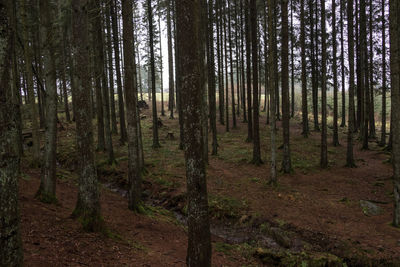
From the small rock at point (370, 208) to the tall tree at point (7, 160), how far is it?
11593mm

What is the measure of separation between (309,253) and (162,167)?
10106 mm

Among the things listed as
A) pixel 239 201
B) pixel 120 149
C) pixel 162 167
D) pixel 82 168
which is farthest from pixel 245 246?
pixel 120 149

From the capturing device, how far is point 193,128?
414 centimetres

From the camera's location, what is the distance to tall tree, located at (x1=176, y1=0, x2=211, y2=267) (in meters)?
4.10

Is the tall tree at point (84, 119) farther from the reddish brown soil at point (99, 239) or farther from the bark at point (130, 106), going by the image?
the bark at point (130, 106)

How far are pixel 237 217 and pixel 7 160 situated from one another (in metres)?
9.13

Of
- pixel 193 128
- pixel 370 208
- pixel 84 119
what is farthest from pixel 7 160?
pixel 370 208

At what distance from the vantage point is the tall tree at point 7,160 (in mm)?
2410

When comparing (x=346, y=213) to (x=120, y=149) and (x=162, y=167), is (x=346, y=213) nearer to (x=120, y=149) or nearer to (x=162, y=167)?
(x=162, y=167)

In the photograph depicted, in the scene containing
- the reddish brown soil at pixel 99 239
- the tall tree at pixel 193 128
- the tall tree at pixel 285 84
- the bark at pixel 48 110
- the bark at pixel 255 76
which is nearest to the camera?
the tall tree at pixel 193 128

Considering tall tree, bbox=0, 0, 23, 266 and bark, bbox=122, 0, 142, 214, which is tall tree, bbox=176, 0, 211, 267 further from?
bark, bbox=122, 0, 142, 214

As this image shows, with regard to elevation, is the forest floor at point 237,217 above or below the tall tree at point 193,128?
below

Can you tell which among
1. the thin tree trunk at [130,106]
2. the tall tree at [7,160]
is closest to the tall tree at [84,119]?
the thin tree trunk at [130,106]

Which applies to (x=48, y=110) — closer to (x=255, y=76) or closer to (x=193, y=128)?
(x=193, y=128)
